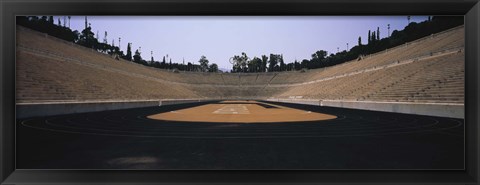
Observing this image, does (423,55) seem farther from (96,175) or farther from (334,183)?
(96,175)

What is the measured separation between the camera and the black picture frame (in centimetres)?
474

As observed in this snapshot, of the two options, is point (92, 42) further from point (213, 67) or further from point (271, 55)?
point (271, 55)

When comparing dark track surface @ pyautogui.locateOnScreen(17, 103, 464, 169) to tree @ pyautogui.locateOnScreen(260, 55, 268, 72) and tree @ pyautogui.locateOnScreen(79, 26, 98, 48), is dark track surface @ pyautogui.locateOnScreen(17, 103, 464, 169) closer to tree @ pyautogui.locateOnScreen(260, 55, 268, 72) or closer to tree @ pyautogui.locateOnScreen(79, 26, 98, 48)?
tree @ pyautogui.locateOnScreen(79, 26, 98, 48)

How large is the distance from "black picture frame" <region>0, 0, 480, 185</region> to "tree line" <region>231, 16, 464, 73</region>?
49.8 inches

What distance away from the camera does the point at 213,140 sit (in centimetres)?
955

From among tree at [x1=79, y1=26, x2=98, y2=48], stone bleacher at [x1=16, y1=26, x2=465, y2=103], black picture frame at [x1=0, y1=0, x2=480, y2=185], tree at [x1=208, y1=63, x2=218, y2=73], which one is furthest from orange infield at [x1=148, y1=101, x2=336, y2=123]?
tree at [x1=208, y1=63, x2=218, y2=73]

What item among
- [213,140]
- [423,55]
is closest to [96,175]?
[213,140]

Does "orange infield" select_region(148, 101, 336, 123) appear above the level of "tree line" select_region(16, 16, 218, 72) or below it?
below
